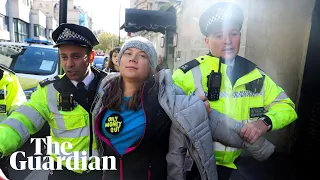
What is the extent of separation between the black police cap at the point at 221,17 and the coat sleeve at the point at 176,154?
73 cm

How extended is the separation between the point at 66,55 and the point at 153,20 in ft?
23.8

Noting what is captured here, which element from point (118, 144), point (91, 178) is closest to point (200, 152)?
point (118, 144)

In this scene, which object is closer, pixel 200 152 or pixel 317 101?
pixel 200 152

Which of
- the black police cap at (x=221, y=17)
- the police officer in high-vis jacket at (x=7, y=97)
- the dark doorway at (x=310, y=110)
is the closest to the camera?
the black police cap at (x=221, y=17)

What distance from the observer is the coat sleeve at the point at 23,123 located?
146 cm

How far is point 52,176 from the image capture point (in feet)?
5.91

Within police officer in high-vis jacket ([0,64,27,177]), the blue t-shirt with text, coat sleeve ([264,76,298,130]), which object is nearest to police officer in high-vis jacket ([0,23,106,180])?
the blue t-shirt with text

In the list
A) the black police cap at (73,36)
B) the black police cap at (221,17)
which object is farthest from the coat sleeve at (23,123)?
the black police cap at (221,17)

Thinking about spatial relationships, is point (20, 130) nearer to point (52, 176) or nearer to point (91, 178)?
point (52, 176)

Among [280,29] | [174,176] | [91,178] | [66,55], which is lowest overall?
[91,178]

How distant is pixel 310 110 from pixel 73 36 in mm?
3035

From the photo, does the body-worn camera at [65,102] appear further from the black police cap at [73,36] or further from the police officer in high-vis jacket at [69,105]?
the black police cap at [73,36]

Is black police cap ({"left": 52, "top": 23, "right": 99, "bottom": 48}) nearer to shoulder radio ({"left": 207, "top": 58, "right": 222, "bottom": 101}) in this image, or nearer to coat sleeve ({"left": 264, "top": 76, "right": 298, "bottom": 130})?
shoulder radio ({"left": 207, "top": 58, "right": 222, "bottom": 101})

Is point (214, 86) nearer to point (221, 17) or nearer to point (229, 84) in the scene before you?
point (229, 84)
